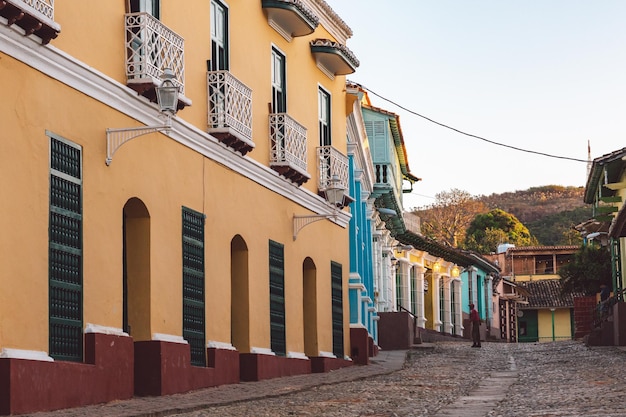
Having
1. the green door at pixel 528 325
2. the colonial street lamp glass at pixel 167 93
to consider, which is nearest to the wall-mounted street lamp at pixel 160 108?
the colonial street lamp glass at pixel 167 93

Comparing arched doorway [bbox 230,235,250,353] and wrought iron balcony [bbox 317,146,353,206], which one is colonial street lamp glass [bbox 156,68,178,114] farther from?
wrought iron balcony [bbox 317,146,353,206]

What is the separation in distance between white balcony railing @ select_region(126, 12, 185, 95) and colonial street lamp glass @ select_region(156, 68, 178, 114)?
32 cm

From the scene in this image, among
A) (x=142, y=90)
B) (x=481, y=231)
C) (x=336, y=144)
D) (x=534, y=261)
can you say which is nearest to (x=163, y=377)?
(x=142, y=90)

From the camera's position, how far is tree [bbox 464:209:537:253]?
248ft

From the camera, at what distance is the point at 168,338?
1382 cm

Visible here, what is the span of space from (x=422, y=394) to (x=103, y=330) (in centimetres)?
Answer: 394

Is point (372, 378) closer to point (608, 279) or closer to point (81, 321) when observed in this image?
point (81, 321)

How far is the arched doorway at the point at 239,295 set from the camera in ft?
56.3

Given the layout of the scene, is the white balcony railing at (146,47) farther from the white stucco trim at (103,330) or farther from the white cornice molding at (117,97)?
the white stucco trim at (103,330)

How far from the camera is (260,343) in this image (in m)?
17.6

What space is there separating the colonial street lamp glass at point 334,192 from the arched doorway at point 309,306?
1205 mm

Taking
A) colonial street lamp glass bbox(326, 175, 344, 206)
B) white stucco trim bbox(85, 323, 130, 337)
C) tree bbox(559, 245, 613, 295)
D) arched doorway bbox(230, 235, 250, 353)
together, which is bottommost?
white stucco trim bbox(85, 323, 130, 337)

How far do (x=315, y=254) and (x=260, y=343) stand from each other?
3.82 meters

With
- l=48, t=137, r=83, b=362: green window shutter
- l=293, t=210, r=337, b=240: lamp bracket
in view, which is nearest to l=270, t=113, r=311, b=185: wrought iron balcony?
l=293, t=210, r=337, b=240: lamp bracket
